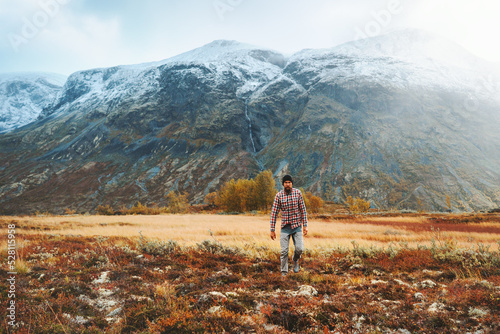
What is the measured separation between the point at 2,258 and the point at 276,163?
18639 cm

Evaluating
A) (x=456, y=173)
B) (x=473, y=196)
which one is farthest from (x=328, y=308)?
(x=456, y=173)

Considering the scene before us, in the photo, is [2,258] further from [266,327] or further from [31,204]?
[31,204]

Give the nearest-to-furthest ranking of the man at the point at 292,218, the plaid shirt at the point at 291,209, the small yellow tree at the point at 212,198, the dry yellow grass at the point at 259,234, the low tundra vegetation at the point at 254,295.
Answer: the low tundra vegetation at the point at 254,295, the man at the point at 292,218, the plaid shirt at the point at 291,209, the dry yellow grass at the point at 259,234, the small yellow tree at the point at 212,198

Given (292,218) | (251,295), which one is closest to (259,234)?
(292,218)

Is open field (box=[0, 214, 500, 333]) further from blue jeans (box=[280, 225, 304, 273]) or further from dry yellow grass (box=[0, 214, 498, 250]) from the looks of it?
dry yellow grass (box=[0, 214, 498, 250])

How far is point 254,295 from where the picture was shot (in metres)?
5.44

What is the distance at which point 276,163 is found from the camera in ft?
631

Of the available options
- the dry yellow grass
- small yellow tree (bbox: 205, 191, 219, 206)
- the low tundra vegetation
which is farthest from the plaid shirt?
small yellow tree (bbox: 205, 191, 219, 206)

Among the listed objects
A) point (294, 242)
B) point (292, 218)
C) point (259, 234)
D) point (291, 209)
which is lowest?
point (259, 234)

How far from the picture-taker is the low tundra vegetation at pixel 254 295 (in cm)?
406

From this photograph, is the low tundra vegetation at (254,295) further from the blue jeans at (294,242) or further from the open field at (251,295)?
the blue jeans at (294,242)

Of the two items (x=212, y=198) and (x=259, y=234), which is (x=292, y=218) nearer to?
(x=259, y=234)

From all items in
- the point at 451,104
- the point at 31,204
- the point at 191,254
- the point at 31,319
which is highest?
the point at 451,104

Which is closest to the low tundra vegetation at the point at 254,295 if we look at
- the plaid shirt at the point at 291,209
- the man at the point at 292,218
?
the man at the point at 292,218
